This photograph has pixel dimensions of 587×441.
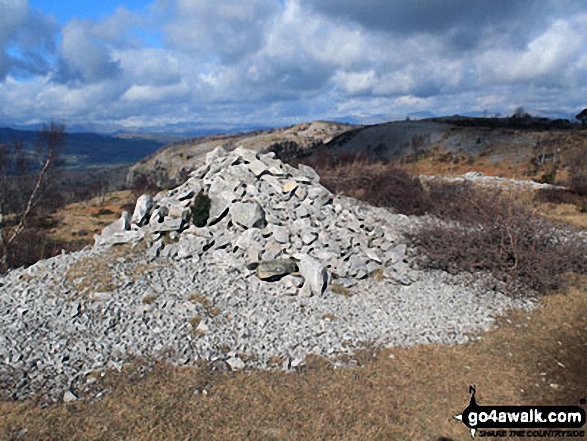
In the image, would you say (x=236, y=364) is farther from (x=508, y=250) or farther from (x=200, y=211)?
(x=508, y=250)

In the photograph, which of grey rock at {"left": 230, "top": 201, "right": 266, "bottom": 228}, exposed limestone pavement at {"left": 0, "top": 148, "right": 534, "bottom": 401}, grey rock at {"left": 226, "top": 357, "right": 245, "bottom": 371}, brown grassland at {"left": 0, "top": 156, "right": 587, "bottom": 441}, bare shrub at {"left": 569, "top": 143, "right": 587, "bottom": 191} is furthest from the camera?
bare shrub at {"left": 569, "top": 143, "right": 587, "bottom": 191}

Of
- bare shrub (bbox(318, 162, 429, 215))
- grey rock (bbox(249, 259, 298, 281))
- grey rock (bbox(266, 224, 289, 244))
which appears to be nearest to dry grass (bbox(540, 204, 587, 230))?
bare shrub (bbox(318, 162, 429, 215))

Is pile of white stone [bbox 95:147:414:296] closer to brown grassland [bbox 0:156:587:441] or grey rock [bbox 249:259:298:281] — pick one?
grey rock [bbox 249:259:298:281]

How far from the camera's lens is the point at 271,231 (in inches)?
422

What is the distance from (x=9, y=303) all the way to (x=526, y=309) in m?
11.5

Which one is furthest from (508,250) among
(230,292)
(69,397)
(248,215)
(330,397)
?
(69,397)

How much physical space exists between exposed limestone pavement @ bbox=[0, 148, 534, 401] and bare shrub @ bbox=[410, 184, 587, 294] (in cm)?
57

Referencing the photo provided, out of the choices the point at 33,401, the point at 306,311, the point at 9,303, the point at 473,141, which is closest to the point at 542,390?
the point at 306,311

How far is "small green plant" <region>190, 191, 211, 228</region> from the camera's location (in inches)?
445

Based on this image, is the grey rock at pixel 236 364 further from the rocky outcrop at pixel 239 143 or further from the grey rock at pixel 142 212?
the rocky outcrop at pixel 239 143

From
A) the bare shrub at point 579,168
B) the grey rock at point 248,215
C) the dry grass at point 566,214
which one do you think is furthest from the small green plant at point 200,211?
the bare shrub at point 579,168

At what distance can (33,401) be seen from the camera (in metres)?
5.91

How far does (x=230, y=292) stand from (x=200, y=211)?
3164 mm

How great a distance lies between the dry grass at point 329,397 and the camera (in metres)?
5.50
